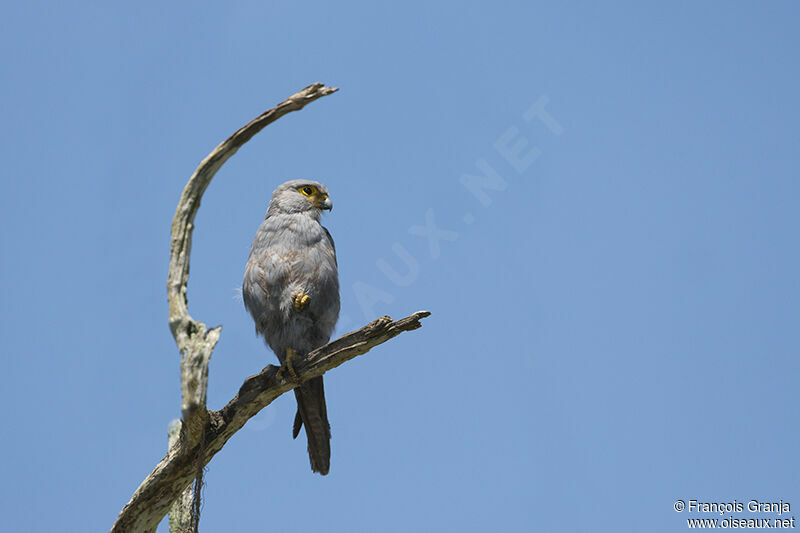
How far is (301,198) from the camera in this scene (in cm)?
653

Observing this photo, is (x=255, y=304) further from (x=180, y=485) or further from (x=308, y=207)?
(x=180, y=485)

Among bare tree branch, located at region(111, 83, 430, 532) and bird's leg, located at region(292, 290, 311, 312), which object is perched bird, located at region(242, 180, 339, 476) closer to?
bird's leg, located at region(292, 290, 311, 312)

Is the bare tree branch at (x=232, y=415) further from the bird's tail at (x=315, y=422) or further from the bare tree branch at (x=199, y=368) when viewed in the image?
the bird's tail at (x=315, y=422)

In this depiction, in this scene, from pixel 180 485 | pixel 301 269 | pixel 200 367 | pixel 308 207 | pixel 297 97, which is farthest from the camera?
pixel 308 207

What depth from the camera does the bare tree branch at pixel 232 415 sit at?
5.02 meters

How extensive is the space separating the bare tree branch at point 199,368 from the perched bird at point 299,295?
0.62m

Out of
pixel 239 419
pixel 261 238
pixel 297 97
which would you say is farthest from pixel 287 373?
pixel 297 97

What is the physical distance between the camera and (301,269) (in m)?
6.00

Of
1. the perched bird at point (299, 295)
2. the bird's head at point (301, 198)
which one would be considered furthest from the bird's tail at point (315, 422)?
the bird's head at point (301, 198)

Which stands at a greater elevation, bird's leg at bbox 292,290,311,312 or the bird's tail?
bird's leg at bbox 292,290,311,312

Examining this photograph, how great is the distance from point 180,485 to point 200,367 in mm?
1354

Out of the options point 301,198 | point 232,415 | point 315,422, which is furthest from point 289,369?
point 301,198

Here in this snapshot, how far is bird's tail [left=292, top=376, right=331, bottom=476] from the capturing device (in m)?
6.15

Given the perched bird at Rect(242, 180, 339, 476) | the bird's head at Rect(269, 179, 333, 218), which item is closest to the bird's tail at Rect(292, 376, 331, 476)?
the perched bird at Rect(242, 180, 339, 476)
